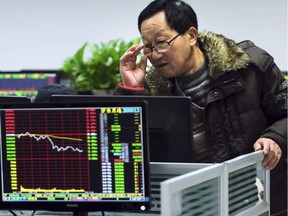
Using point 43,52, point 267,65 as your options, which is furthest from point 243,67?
point 43,52

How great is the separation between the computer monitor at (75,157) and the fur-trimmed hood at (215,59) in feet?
1.87

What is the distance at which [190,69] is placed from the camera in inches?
93.9

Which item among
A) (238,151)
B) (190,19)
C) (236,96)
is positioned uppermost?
(190,19)

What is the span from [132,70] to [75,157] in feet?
2.37

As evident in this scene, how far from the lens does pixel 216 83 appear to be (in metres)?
2.30

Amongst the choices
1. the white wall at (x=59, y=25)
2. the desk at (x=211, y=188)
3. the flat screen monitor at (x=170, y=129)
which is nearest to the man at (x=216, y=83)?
the desk at (x=211, y=188)

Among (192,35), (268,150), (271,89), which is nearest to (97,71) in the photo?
(192,35)

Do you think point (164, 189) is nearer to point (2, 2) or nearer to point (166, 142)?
point (166, 142)

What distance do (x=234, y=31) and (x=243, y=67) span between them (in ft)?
15.1

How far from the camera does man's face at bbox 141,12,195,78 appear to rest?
2.33 meters

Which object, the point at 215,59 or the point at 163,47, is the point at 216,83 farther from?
the point at 163,47

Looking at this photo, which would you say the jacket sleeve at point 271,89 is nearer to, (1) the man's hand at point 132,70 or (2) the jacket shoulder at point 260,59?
(2) the jacket shoulder at point 260,59

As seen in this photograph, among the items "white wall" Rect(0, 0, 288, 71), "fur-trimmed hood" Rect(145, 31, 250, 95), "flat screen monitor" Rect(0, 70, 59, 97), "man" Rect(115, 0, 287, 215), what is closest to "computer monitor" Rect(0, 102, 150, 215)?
"man" Rect(115, 0, 287, 215)

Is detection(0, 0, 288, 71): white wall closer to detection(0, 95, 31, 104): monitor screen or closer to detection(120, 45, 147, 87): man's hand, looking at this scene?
detection(120, 45, 147, 87): man's hand
